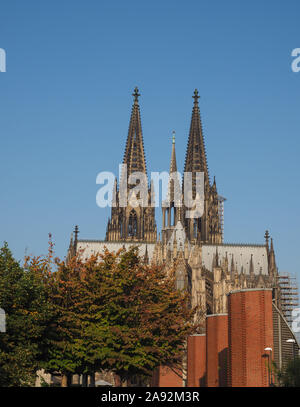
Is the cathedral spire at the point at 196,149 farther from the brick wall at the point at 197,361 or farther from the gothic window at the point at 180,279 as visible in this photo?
the brick wall at the point at 197,361

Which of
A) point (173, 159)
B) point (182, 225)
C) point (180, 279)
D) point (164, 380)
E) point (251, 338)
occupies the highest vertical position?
point (173, 159)

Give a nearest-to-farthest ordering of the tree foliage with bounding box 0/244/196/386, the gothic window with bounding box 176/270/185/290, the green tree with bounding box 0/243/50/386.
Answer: the green tree with bounding box 0/243/50/386 → the tree foliage with bounding box 0/244/196/386 → the gothic window with bounding box 176/270/185/290

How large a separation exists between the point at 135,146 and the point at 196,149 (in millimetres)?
10622

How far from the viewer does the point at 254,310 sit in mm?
25719

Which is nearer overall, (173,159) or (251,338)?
(251,338)

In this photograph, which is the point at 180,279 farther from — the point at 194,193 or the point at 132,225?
the point at 194,193

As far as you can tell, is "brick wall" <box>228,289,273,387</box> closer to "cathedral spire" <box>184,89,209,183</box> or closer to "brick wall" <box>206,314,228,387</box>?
"brick wall" <box>206,314,228,387</box>

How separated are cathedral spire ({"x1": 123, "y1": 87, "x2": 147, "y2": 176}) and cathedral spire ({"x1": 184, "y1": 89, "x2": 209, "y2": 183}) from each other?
25.9 ft

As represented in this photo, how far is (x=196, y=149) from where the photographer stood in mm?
116688

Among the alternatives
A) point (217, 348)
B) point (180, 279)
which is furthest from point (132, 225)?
point (217, 348)

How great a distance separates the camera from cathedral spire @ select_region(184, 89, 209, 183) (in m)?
116

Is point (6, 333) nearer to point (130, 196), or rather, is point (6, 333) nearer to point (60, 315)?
point (60, 315)

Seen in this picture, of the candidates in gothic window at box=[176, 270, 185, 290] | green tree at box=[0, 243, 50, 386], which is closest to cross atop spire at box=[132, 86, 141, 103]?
gothic window at box=[176, 270, 185, 290]
